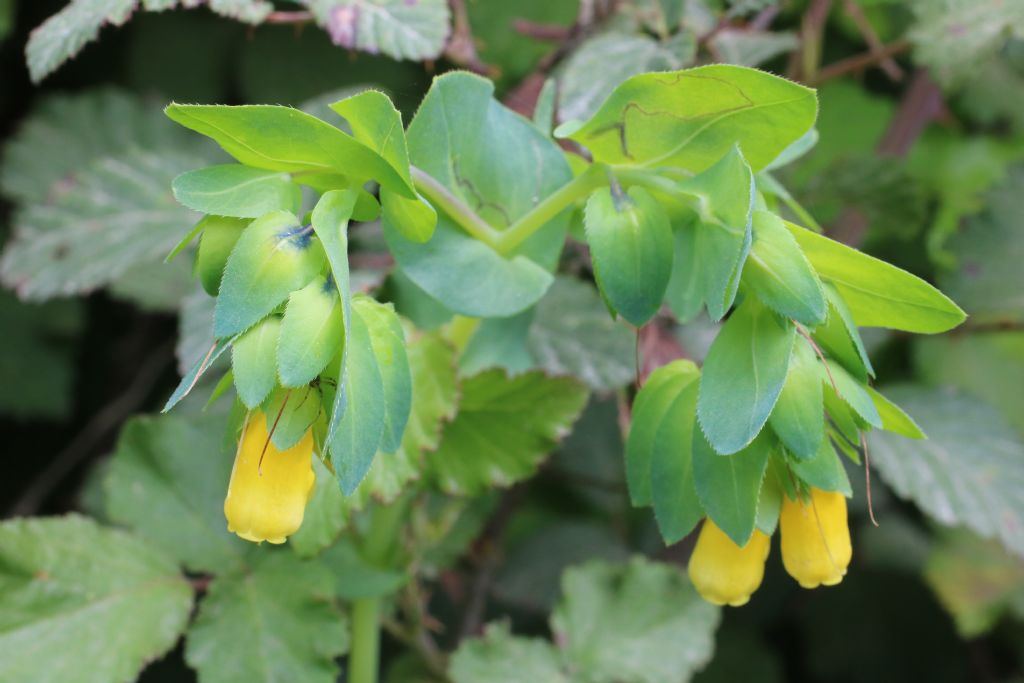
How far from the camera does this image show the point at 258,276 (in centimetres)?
67

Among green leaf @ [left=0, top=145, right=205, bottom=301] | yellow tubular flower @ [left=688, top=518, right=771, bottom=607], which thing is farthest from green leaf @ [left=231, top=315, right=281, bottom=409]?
green leaf @ [left=0, top=145, right=205, bottom=301]

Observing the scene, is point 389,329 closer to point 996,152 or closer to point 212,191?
point 212,191

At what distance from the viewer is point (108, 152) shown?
66.5 inches

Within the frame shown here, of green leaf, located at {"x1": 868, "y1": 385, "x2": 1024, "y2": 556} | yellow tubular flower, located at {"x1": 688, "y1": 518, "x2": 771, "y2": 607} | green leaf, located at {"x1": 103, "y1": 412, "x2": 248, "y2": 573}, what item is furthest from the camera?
green leaf, located at {"x1": 868, "y1": 385, "x2": 1024, "y2": 556}

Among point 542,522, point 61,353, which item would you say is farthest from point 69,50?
point 542,522

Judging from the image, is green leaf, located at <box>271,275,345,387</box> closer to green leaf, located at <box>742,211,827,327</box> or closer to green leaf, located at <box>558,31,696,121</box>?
green leaf, located at <box>742,211,827,327</box>

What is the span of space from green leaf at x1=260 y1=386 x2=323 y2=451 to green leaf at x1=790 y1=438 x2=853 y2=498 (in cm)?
35

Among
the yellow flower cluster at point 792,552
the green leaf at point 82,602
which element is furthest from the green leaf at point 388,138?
the green leaf at point 82,602

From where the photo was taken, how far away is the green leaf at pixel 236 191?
704 millimetres

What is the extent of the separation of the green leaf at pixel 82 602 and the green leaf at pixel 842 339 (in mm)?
683

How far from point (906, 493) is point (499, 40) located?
0.87 meters

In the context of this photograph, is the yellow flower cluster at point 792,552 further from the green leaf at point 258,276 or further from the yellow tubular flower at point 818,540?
the green leaf at point 258,276

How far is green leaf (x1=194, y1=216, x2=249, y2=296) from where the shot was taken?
72 cm

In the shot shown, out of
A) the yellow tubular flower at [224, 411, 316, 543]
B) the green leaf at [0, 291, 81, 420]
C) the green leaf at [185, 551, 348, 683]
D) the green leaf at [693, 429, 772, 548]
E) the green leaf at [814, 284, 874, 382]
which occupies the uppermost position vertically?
the green leaf at [814, 284, 874, 382]
